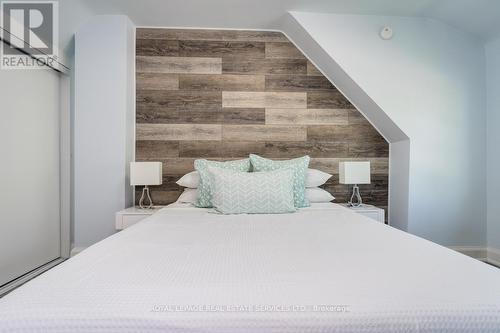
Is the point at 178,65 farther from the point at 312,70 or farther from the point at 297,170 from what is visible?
the point at 297,170

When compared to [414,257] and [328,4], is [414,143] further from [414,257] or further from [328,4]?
[414,257]

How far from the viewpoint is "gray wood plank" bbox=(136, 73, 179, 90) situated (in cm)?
288

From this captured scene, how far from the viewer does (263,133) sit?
293 centimetres

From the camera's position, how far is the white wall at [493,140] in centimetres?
263

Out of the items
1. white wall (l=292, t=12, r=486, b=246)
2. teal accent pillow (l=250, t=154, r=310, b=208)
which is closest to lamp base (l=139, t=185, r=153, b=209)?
teal accent pillow (l=250, t=154, r=310, b=208)

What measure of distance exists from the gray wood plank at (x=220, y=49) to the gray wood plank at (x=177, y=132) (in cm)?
70

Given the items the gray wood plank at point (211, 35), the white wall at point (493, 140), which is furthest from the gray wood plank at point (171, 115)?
the white wall at point (493, 140)

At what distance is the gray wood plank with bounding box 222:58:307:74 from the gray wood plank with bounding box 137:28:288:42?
209 millimetres

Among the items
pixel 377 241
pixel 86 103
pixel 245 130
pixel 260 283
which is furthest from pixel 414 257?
pixel 86 103

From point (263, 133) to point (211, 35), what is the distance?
3.55 ft

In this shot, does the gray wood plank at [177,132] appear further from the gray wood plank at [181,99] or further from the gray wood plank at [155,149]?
the gray wood plank at [181,99]

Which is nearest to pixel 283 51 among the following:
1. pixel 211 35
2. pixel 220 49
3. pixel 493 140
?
pixel 220 49

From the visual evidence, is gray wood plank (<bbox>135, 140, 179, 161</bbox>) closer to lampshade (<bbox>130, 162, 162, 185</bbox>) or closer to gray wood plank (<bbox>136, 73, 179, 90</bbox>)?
lampshade (<bbox>130, 162, 162, 185</bbox>)

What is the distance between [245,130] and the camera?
2.92 metres
